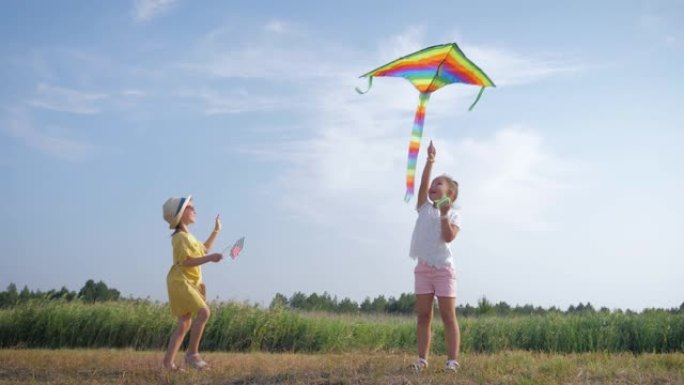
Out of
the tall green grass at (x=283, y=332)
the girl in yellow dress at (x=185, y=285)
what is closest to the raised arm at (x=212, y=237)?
the girl in yellow dress at (x=185, y=285)

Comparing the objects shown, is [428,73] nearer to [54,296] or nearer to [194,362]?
[194,362]

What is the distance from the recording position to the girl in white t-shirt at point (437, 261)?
7457 mm

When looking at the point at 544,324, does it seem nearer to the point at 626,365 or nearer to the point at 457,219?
the point at 626,365

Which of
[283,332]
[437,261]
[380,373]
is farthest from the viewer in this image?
[283,332]

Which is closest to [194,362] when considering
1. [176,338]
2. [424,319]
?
[176,338]

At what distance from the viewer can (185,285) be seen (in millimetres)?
8094

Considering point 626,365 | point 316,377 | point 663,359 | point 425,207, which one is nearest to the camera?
point 316,377

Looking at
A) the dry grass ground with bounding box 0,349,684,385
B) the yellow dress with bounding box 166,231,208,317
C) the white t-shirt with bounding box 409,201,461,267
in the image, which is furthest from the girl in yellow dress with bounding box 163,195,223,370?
the white t-shirt with bounding box 409,201,461,267

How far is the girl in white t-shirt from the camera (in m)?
7.46

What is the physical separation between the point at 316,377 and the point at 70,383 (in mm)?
2896

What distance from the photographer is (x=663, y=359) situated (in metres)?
9.31

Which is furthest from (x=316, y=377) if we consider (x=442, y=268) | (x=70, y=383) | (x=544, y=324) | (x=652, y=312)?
(x=652, y=312)

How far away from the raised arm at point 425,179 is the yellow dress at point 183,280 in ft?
8.96

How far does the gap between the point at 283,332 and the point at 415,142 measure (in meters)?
9.19
